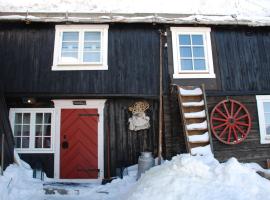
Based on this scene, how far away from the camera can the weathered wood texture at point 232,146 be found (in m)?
10.4

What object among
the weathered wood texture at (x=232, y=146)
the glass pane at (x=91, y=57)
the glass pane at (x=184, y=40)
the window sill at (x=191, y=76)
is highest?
the glass pane at (x=184, y=40)

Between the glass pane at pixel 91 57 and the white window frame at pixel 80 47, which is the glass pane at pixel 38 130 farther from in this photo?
the glass pane at pixel 91 57

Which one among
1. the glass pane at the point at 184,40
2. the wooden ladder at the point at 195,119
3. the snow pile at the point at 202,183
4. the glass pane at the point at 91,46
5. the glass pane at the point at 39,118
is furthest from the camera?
the glass pane at the point at 184,40

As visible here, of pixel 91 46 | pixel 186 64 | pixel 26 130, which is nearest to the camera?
pixel 26 130

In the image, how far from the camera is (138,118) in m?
10.7

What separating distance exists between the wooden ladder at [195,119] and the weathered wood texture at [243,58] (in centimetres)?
135

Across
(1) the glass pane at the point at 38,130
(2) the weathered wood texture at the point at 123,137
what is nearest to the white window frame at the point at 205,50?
(2) the weathered wood texture at the point at 123,137

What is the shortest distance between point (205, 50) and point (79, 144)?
551 cm

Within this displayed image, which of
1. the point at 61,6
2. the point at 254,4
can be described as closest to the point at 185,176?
the point at 61,6

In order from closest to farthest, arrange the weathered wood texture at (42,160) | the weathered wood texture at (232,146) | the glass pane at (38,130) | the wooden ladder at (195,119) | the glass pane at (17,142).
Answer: the wooden ladder at (195,119), the weathered wood texture at (232,146), the weathered wood texture at (42,160), the glass pane at (17,142), the glass pane at (38,130)

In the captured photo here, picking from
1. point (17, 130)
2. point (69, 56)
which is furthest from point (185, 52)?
point (17, 130)

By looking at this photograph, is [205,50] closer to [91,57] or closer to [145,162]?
[91,57]

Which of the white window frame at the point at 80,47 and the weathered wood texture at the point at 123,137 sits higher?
the white window frame at the point at 80,47

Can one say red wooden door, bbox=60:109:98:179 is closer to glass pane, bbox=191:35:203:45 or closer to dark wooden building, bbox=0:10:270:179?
dark wooden building, bbox=0:10:270:179
